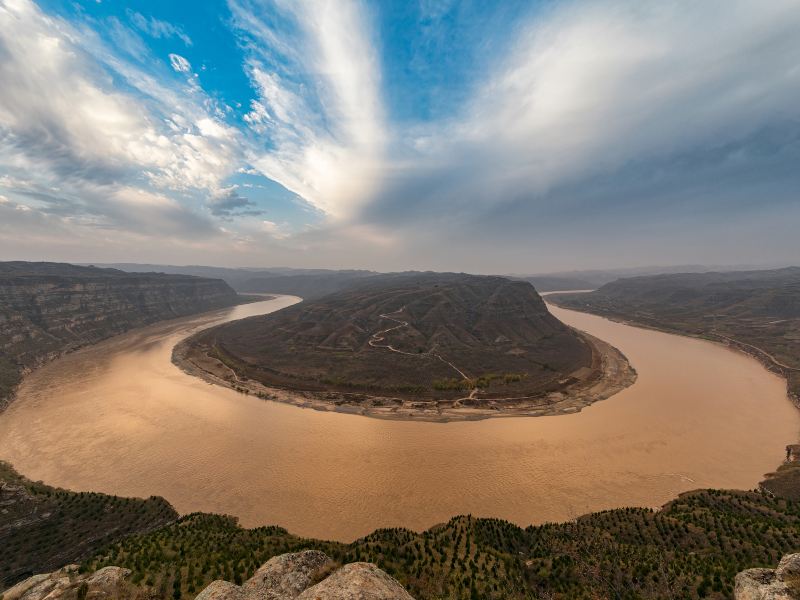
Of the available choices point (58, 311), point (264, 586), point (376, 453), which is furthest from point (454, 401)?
point (58, 311)

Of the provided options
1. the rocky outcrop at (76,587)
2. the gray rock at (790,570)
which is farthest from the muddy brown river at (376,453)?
the gray rock at (790,570)

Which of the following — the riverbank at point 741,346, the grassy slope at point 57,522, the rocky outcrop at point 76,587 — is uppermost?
the rocky outcrop at point 76,587

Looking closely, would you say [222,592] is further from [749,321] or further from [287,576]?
[749,321]

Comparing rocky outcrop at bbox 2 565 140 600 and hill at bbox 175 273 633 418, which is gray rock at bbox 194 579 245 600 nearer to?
rocky outcrop at bbox 2 565 140 600

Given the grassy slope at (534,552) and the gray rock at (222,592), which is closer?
the gray rock at (222,592)

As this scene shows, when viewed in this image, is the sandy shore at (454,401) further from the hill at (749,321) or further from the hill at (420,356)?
the hill at (749,321)

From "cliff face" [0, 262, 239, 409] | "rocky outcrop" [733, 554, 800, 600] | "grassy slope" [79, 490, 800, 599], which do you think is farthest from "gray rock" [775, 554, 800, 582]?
"cliff face" [0, 262, 239, 409]

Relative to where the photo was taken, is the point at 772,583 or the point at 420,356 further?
the point at 420,356
